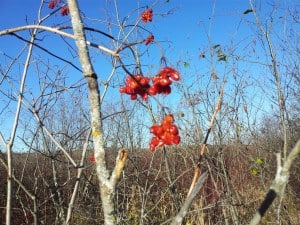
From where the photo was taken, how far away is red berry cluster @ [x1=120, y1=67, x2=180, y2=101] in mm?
1264

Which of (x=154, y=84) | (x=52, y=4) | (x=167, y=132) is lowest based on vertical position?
(x=167, y=132)

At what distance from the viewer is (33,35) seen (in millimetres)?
2041

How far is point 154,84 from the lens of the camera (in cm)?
127

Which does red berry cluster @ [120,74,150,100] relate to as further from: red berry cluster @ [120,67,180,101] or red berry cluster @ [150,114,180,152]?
red berry cluster @ [150,114,180,152]

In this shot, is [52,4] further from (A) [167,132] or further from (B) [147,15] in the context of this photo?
(A) [167,132]

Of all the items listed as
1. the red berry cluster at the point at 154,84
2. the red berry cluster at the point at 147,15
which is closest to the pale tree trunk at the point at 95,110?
the red berry cluster at the point at 154,84

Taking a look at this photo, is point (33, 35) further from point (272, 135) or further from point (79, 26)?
point (272, 135)

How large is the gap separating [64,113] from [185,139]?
7.75 feet

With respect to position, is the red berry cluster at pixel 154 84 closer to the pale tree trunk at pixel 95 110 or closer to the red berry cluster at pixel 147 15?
the pale tree trunk at pixel 95 110

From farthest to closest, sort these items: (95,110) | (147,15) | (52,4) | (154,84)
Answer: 1. (147,15)
2. (52,4)
3. (154,84)
4. (95,110)

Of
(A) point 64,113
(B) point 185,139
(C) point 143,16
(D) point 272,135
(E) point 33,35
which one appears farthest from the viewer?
(A) point 64,113

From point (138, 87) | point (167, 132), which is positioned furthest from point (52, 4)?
point (167, 132)

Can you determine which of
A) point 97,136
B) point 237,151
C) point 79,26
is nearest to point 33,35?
point 79,26

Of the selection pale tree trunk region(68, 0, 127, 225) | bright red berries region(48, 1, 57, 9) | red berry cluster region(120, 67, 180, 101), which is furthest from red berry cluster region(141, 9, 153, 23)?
pale tree trunk region(68, 0, 127, 225)
